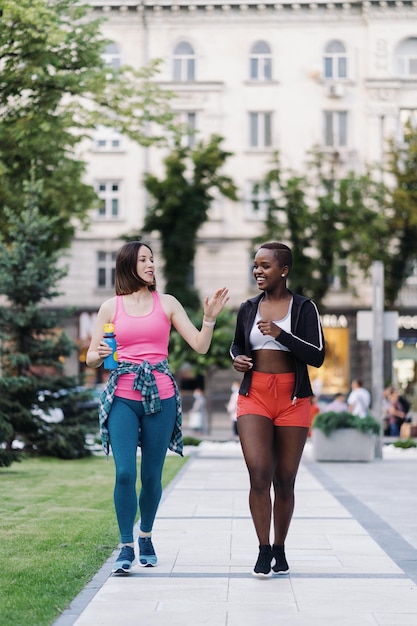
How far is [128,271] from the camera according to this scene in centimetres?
818

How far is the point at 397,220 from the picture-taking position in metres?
44.3

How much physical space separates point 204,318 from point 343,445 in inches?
599

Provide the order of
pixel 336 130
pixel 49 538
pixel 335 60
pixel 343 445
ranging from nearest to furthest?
pixel 49 538 → pixel 343 445 → pixel 336 130 → pixel 335 60

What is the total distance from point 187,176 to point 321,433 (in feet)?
79.0

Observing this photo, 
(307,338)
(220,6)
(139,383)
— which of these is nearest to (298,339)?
(307,338)

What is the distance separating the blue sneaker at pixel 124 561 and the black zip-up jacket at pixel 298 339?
120 centimetres

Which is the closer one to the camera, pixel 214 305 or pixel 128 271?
pixel 214 305

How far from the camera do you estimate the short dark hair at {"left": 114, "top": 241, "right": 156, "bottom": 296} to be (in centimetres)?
810

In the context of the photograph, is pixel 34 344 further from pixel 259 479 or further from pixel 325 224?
pixel 325 224

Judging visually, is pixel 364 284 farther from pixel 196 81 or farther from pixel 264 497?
→ pixel 264 497

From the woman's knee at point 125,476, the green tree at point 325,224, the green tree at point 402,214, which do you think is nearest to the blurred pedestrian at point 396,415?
the green tree at point 325,224

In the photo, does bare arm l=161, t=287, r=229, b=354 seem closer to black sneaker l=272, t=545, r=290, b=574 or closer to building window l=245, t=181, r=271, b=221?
black sneaker l=272, t=545, r=290, b=574

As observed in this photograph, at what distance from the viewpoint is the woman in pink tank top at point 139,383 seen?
7906 mm

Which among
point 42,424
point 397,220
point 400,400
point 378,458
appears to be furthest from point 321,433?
point 397,220
